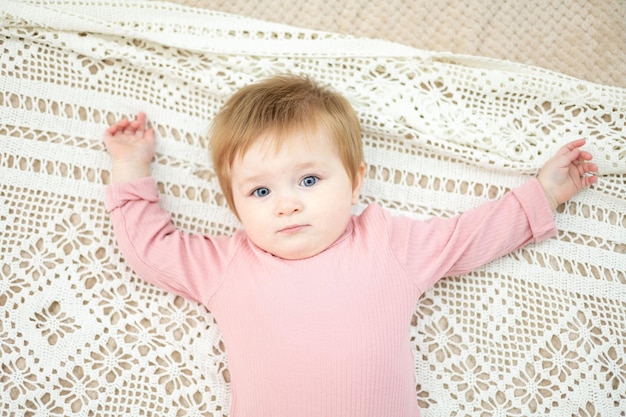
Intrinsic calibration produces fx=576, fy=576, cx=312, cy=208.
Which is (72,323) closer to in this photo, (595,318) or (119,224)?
(119,224)

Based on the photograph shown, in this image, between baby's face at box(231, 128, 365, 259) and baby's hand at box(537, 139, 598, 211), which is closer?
baby's face at box(231, 128, 365, 259)

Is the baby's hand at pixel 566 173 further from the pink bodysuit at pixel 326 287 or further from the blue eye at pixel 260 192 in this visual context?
the blue eye at pixel 260 192

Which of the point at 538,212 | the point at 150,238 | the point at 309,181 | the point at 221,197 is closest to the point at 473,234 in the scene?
the point at 538,212

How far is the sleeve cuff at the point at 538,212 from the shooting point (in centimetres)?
122

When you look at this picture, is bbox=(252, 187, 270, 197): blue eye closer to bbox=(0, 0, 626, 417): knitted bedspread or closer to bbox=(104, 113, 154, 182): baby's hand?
bbox=(0, 0, 626, 417): knitted bedspread

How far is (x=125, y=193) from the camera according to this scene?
1.23 meters

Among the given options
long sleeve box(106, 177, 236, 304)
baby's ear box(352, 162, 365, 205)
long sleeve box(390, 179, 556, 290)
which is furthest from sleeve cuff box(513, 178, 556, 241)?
long sleeve box(106, 177, 236, 304)

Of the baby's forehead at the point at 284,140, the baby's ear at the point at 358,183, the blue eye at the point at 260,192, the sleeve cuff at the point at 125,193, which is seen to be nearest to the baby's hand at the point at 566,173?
the baby's ear at the point at 358,183

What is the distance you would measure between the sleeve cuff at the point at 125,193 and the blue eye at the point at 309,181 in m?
0.35

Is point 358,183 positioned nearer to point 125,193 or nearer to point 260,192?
point 260,192

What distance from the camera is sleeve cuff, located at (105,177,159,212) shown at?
1225mm

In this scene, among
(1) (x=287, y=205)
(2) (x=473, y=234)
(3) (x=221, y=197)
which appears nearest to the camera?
(1) (x=287, y=205)

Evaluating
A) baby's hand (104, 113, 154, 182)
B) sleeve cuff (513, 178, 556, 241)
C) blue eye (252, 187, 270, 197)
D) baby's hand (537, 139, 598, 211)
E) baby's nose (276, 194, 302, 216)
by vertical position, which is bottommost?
baby's hand (104, 113, 154, 182)

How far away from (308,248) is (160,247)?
32 centimetres
